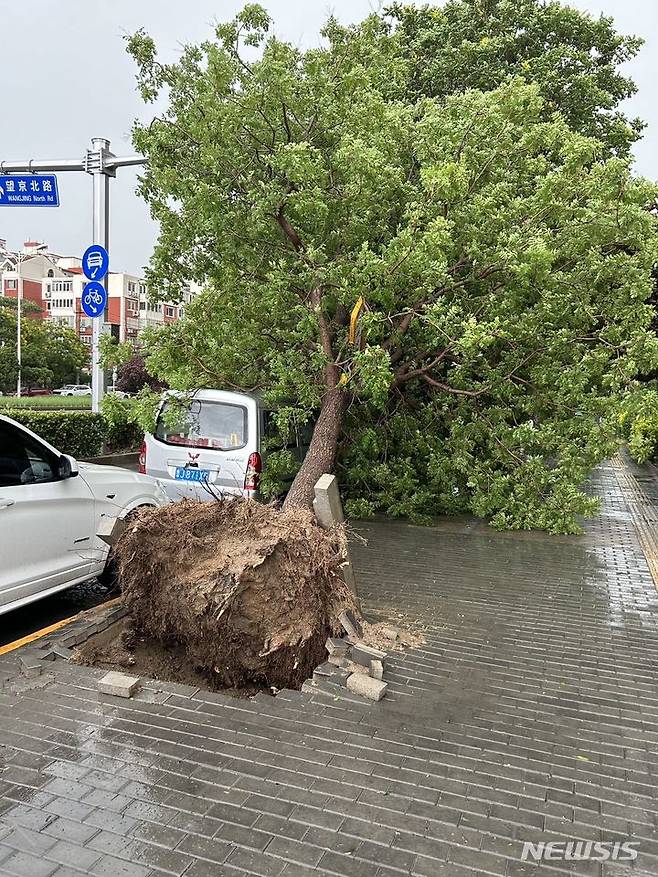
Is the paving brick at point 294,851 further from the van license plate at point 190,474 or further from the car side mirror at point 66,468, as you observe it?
the van license plate at point 190,474

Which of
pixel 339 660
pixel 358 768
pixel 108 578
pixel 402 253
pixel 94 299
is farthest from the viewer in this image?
pixel 94 299

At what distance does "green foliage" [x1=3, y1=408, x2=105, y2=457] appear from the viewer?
13.3 metres

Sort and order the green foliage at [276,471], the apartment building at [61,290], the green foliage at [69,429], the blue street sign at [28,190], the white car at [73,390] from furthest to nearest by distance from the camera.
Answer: the apartment building at [61,290] < the white car at [73,390] < the green foliage at [69,429] < the blue street sign at [28,190] < the green foliage at [276,471]

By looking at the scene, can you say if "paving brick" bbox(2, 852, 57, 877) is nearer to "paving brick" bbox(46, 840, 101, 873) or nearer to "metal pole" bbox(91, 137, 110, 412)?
"paving brick" bbox(46, 840, 101, 873)

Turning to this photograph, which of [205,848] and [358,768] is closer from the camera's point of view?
[205,848]

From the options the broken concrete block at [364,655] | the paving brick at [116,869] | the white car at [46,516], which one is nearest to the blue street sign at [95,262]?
the white car at [46,516]

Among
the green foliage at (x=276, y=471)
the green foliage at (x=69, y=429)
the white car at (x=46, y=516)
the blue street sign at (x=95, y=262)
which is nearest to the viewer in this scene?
the white car at (x=46, y=516)

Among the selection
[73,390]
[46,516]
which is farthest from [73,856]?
Answer: [73,390]

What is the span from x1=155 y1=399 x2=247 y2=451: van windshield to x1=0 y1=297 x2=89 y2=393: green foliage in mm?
48610

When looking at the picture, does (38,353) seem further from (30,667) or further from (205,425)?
(30,667)

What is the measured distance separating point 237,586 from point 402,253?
4.61 metres

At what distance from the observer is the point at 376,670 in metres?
4.62

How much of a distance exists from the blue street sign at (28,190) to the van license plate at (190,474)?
21.3 feet

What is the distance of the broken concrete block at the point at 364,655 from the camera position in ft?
15.4
